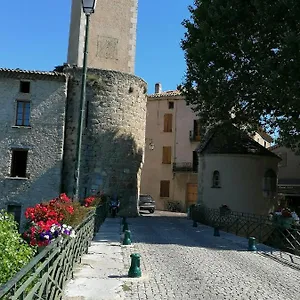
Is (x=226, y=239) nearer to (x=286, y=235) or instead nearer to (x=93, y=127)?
(x=286, y=235)

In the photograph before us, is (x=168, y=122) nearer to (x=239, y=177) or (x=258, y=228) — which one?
(x=239, y=177)

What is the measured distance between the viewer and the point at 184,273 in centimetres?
916

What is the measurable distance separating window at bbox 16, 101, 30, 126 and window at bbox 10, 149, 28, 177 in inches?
69.2

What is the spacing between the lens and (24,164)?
83.5ft

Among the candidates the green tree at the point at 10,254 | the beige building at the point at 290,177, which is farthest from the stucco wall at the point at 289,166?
the green tree at the point at 10,254

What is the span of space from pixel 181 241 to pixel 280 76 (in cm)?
712

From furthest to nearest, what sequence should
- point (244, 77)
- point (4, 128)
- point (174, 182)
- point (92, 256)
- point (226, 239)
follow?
point (174, 182)
point (4, 128)
point (244, 77)
point (226, 239)
point (92, 256)

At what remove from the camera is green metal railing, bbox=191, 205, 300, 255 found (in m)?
13.9

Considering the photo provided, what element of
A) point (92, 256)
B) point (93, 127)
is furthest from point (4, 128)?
point (92, 256)

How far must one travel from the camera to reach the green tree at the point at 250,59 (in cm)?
1549

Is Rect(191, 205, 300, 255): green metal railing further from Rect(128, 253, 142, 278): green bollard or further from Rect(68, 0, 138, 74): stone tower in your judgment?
Rect(68, 0, 138, 74): stone tower

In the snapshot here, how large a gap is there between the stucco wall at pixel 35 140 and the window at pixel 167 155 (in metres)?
17.2

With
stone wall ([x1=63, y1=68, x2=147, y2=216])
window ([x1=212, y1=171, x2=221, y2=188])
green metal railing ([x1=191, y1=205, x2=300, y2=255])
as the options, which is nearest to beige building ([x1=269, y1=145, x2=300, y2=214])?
window ([x1=212, y1=171, x2=221, y2=188])

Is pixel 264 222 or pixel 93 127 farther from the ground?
pixel 93 127
